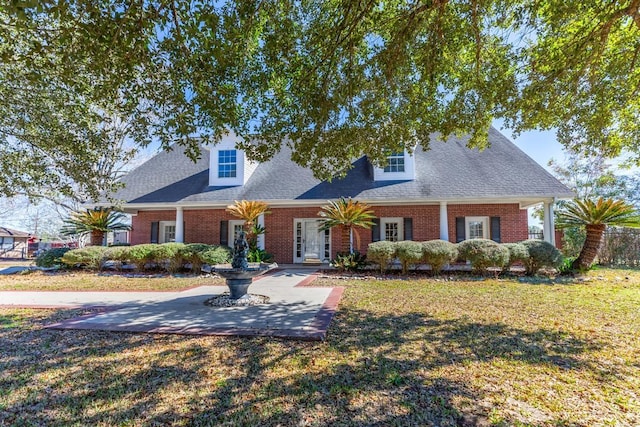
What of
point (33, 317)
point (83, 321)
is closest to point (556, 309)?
point (83, 321)

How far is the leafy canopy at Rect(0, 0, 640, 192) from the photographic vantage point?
5.26 metres

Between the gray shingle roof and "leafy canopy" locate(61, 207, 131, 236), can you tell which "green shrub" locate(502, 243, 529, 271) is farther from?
"leafy canopy" locate(61, 207, 131, 236)

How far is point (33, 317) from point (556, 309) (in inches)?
422

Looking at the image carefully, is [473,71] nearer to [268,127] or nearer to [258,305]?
[268,127]

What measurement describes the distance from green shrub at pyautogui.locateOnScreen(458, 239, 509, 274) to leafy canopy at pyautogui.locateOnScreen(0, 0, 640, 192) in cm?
394

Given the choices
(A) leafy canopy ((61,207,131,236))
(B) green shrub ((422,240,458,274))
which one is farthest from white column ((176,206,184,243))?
(B) green shrub ((422,240,458,274))

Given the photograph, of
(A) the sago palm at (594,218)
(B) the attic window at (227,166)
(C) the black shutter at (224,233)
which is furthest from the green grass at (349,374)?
(B) the attic window at (227,166)

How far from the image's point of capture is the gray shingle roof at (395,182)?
44.0 feet

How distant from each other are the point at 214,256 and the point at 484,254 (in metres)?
9.83

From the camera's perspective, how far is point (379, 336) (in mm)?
5137

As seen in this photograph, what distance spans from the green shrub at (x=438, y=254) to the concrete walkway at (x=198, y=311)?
417cm

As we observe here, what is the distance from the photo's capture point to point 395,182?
1486 cm

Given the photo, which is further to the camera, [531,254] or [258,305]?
[531,254]

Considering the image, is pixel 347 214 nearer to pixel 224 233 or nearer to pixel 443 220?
pixel 443 220
